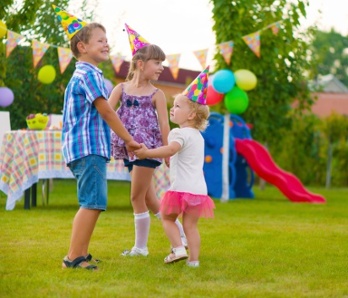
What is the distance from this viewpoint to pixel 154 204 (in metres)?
6.18

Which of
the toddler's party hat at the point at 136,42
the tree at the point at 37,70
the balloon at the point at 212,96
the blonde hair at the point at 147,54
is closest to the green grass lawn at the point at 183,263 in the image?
the blonde hair at the point at 147,54

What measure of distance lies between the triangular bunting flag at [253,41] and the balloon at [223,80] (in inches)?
26.7

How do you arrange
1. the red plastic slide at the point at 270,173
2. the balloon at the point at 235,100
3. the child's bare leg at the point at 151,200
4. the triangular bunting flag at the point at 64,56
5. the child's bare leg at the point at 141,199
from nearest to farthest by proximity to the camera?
the child's bare leg at the point at 141,199 < the child's bare leg at the point at 151,200 < the balloon at the point at 235,100 < the triangular bunting flag at the point at 64,56 < the red plastic slide at the point at 270,173

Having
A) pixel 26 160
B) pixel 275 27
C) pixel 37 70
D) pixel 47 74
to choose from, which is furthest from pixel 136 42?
pixel 37 70

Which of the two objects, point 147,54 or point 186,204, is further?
point 147,54

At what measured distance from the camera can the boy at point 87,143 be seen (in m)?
5.04

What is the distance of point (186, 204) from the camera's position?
17.5 feet

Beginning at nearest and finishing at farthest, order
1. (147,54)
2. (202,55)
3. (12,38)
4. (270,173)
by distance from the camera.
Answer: (147,54) < (12,38) < (202,55) < (270,173)

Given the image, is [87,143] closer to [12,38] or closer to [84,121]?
[84,121]

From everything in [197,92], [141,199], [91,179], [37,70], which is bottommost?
[141,199]

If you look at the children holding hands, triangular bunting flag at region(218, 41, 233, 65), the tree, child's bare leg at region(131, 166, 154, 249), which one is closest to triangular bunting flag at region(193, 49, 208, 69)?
triangular bunting flag at region(218, 41, 233, 65)

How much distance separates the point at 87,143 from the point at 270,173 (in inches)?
388

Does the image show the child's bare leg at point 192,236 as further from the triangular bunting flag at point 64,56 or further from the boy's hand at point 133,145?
the triangular bunting flag at point 64,56

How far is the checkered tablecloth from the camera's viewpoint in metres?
9.82
